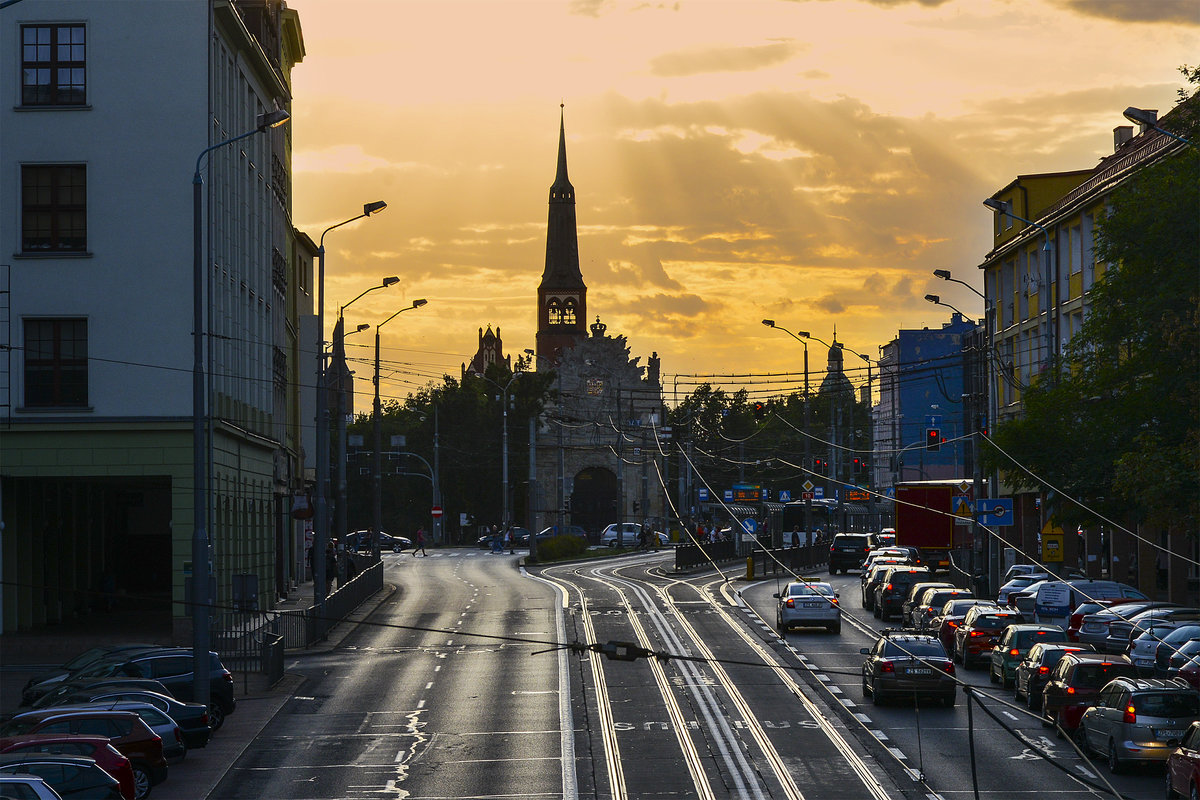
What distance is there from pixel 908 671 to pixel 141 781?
14.9m

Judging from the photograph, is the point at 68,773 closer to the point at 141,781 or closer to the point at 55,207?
the point at 141,781

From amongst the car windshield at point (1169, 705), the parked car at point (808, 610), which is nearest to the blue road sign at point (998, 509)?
the parked car at point (808, 610)

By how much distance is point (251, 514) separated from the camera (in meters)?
54.8

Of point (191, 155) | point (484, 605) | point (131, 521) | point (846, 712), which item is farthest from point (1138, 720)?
point (131, 521)

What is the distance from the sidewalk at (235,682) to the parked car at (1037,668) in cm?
1340

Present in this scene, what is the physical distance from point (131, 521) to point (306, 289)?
988 inches

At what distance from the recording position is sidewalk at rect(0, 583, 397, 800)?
966 inches

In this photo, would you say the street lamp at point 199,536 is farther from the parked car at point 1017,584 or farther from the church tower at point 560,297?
the church tower at point 560,297

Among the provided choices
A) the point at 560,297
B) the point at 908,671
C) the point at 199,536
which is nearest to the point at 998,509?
the point at 908,671

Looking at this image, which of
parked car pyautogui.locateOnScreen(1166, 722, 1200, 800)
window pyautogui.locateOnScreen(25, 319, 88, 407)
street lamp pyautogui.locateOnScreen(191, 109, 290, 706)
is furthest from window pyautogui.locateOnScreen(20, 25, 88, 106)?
parked car pyautogui.locateOnScreen(1166, 722, 1200, 800)

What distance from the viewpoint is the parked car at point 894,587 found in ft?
159

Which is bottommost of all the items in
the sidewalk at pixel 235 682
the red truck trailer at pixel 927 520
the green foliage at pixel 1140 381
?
the sidewalk at pixel 235 682

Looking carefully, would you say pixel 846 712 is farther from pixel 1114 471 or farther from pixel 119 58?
pixel 119 58

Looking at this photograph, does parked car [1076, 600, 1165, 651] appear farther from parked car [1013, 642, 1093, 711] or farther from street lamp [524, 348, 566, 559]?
street lamp [524, 348, 566, 559]
